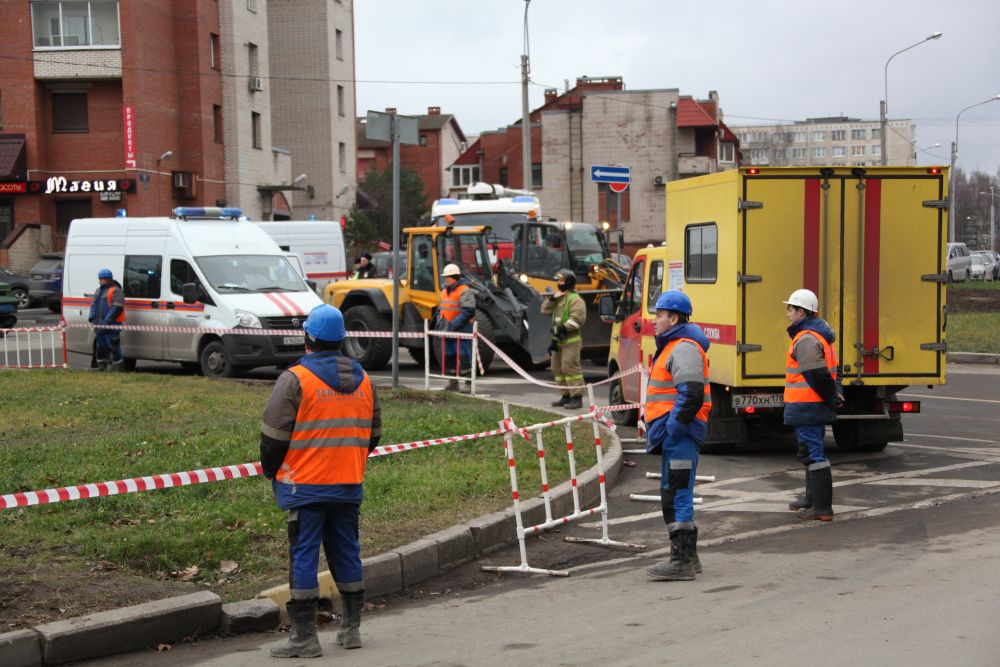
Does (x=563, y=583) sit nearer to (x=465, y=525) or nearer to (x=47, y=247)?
(x=465, y=525)

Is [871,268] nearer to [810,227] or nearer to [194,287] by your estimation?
[810,227]

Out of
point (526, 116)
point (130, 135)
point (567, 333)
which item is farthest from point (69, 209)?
point (567, 333)

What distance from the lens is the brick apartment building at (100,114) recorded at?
137 feet

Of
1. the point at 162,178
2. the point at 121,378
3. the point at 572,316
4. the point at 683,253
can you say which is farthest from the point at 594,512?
the point at 162,178

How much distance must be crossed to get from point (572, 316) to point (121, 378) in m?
6.90

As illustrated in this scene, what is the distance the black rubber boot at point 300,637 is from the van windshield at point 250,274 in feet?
42.1

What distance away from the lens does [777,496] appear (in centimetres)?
996

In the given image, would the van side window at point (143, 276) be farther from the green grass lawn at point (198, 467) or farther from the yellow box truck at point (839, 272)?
the yellow box truck at point (839, 272)

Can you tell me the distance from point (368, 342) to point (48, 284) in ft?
70.6

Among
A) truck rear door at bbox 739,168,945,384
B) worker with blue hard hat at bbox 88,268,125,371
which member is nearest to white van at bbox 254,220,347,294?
worker with blue hard hat at bbox 88,268,125,371

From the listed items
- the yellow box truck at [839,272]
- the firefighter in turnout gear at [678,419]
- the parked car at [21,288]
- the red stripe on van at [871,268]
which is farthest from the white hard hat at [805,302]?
the parked car at [21,288]

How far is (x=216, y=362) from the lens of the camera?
18.2m

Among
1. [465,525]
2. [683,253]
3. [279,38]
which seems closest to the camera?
[465,525]

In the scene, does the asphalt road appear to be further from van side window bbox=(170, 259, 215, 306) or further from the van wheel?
van side window bbox=(170, 259, 215, 306)
